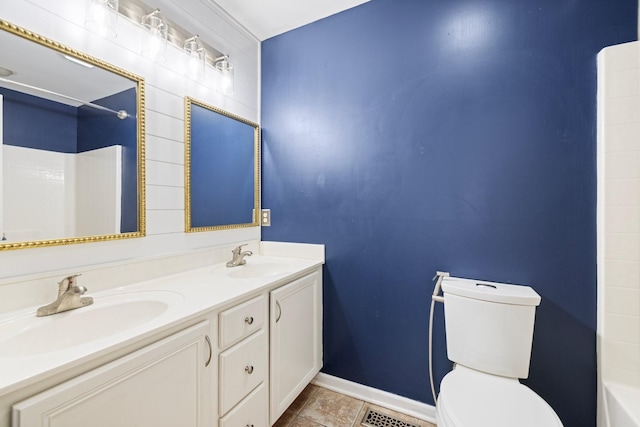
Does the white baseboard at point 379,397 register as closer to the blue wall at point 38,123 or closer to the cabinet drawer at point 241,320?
the cabinet drawer at point 241,320

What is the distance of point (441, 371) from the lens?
5.23 feet

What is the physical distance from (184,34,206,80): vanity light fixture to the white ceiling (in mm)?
368

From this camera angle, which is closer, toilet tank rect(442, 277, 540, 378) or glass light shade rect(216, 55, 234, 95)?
toilet tank rect(442, 277, 540, 378)

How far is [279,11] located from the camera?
1847 millimetres

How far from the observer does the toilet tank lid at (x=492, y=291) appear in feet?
4.08

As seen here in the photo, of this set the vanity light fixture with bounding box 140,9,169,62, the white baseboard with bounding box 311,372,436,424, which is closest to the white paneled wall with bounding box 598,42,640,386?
the white baseboard with bounding box 311,372,436,424

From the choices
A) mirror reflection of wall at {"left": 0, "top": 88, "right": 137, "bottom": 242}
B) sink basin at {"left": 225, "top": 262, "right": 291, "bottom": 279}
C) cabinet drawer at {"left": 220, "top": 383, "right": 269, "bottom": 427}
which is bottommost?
cabinet drawer at {"left": 220, "top": 383, "right": 269, "bottom": 427}

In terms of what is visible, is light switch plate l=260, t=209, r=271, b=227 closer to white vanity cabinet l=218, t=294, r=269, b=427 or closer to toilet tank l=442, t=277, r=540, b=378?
white vanity cabinet l=218, t=294, r=269, b=427

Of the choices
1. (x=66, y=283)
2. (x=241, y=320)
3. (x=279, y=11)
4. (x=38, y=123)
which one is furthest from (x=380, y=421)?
(x=279, y=11)

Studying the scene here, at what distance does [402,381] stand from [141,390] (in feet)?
4.65

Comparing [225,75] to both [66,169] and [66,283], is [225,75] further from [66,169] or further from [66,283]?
[66,283]

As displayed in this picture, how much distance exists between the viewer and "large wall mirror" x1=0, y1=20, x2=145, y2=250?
100cm

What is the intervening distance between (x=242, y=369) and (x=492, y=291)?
3.86 ft

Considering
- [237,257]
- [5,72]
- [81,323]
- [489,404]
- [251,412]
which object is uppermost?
[5,72]
